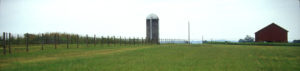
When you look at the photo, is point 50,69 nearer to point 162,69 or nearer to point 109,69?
point 109,69

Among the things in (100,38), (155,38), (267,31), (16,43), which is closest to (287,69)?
(16,43)

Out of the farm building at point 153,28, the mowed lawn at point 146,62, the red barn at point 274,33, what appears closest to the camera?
the mowed lawn at point 146,62

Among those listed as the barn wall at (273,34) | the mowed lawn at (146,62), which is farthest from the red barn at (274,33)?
the mowed lawn at (146,62)

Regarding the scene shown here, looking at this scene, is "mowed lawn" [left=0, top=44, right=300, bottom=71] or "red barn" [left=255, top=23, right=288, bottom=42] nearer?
"mowed lawn" [left=0, top=44, right=300, bottom=71]

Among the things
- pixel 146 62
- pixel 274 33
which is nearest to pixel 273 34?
pixel 274 33

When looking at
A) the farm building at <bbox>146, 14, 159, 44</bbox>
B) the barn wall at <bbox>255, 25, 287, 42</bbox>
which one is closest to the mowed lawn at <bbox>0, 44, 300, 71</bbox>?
the farm building at <bbox>146, 14, 159, 44</bbox>

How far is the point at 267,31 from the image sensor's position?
55719 millimetres

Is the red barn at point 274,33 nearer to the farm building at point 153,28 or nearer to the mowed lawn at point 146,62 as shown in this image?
the farm building at point 153,28

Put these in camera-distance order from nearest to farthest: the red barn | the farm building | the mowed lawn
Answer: the mowed lawn, the red barn, the farm building

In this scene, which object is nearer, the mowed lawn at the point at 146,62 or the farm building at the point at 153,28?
the mowed lawn at the point at 146,62

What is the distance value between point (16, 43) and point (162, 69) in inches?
862

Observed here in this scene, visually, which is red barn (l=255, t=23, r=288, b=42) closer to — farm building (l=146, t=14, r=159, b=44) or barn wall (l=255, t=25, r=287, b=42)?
barn wall (l=255, t=25, r=287, b=42)

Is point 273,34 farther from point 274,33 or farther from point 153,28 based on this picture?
point 153,28

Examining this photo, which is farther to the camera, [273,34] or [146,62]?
[273,34]
